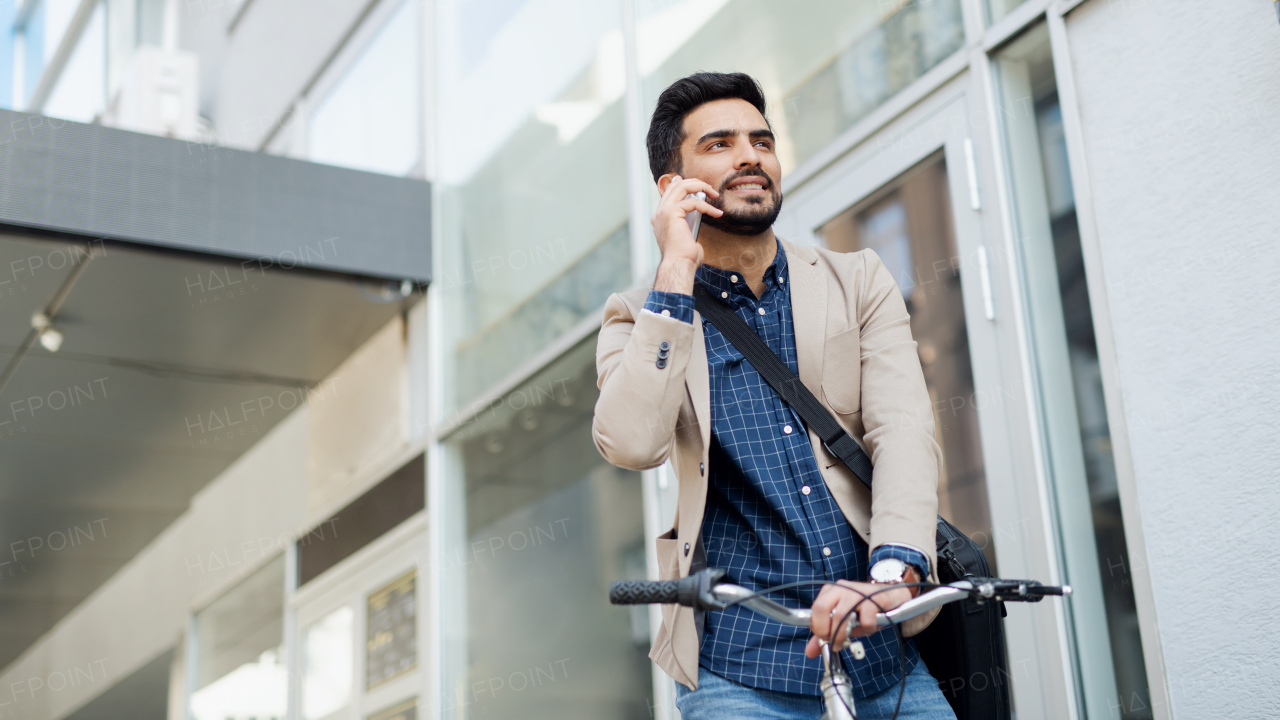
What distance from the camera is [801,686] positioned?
5.89 ft

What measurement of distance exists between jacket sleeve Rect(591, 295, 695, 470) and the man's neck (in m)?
0.30

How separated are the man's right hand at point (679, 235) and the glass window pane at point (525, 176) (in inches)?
105

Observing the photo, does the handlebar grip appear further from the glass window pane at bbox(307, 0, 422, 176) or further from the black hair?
the glass window pane at bbox(307, 0, 422, 176)

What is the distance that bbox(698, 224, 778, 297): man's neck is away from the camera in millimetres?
2096

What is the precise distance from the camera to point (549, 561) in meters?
5.09

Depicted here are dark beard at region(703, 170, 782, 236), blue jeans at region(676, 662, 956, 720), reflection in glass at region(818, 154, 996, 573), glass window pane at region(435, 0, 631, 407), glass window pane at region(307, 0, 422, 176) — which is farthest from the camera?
glass window pane at region(307, 0, 422, 176)

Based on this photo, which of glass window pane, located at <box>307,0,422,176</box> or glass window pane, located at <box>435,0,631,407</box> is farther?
glass window pane, located at <box>307,0,422,176</box>

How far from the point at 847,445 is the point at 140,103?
6.14m

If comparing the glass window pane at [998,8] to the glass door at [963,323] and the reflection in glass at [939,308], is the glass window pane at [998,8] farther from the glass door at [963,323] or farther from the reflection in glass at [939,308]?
the reflection in glass at [939,308]

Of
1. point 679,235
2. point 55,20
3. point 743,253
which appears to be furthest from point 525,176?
point 55,20

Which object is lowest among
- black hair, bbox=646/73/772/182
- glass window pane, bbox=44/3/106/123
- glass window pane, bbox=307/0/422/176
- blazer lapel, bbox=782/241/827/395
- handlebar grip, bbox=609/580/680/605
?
handlebar grip, bbox=609/580/680/605

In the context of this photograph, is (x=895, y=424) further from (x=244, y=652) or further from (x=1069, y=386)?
(x=244, y=652)

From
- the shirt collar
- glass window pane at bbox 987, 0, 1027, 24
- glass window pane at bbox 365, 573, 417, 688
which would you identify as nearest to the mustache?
the shirt collar

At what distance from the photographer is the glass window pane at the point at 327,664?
6555 millimetres
